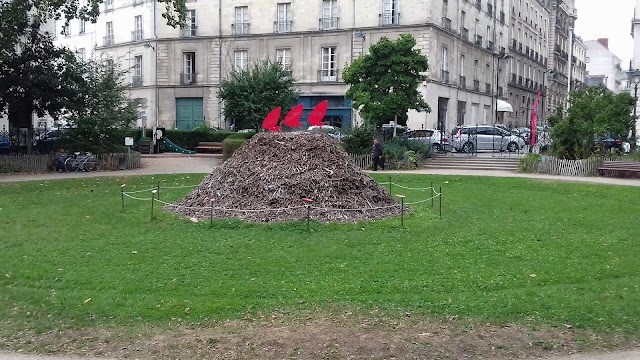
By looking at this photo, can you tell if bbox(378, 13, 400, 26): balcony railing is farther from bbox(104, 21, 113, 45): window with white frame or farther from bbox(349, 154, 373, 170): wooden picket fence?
bbox(104, 21, 113, 45): window with white frame

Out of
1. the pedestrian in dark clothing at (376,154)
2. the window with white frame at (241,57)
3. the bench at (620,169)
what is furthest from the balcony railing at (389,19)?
the bench at (620,169)

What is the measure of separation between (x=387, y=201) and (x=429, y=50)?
2982cm

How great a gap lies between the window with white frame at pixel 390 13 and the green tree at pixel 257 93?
8805 mm

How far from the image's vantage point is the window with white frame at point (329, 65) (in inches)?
1741

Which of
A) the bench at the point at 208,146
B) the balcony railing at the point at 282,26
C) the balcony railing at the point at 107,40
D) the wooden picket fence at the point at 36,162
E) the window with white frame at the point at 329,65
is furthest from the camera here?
the balcony railing at the point at 107,40

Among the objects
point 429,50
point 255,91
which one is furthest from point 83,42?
point 429,50

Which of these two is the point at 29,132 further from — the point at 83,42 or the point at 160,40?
the point at 83,42

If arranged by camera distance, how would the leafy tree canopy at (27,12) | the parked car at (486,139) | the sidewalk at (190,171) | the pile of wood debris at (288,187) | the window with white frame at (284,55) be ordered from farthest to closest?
1. the window with white frame at (284,55)
2. the parked car at (486,139)
3. the sidewalk at (190,171)
4. the leafy tree canopy at (27,12)
5. the pile of wood debris at (288,187)

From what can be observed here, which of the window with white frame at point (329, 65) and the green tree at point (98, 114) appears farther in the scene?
the window with white frame at point (329, 65)

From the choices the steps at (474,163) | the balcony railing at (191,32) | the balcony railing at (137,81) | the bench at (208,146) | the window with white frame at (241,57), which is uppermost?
the balcony railing at (191,32)

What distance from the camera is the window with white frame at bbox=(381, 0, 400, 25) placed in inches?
1663

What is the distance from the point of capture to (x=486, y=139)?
114 ft

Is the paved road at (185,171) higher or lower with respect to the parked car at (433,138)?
lower

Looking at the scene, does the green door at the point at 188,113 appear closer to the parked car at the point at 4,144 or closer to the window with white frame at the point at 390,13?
the window with white frame at the point at 390,13
